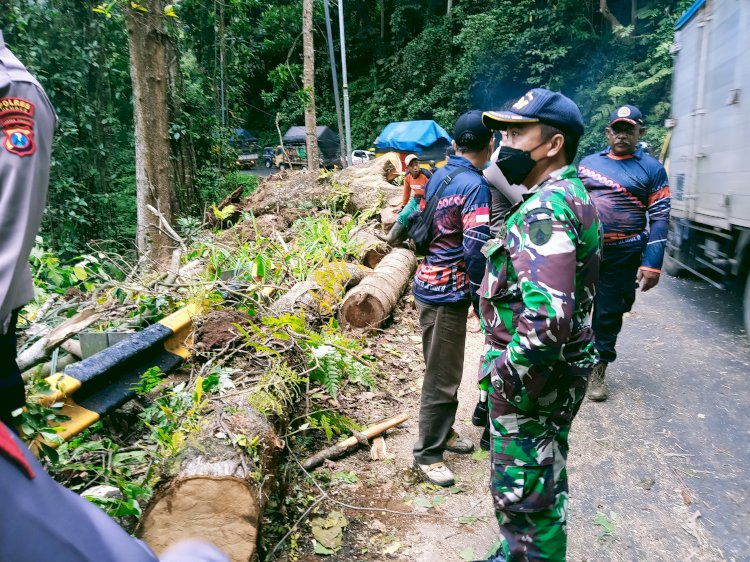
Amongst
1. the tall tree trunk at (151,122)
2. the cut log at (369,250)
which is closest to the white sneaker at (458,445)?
the cut log at (369,250)

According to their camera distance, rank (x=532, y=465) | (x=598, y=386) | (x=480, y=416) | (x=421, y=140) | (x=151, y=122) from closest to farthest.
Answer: (x=532, y=465) → (x=480, y=416) → (x=598, y=386) → (x=151, y=122) → (x=421, y=140)

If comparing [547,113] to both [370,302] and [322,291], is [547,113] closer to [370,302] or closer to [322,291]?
[322,291]

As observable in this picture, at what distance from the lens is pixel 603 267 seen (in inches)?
172

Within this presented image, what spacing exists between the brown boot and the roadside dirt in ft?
0.21

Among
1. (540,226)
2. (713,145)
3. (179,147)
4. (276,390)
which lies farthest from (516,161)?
(179,147)

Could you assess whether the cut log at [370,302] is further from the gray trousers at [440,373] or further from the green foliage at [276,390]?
the gray trousers at [440,373]

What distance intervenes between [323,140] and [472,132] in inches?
1102

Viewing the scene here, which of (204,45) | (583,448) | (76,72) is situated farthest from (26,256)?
(204,45)

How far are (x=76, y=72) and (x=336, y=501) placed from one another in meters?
10.9

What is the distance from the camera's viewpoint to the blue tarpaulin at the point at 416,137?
19.6 metres

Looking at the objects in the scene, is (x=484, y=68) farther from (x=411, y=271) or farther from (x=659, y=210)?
(x=659, y=210)

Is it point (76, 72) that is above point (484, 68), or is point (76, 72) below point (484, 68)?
below

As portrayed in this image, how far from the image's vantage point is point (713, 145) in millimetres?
5848

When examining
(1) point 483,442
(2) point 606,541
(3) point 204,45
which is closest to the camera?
(2) point 606,541
